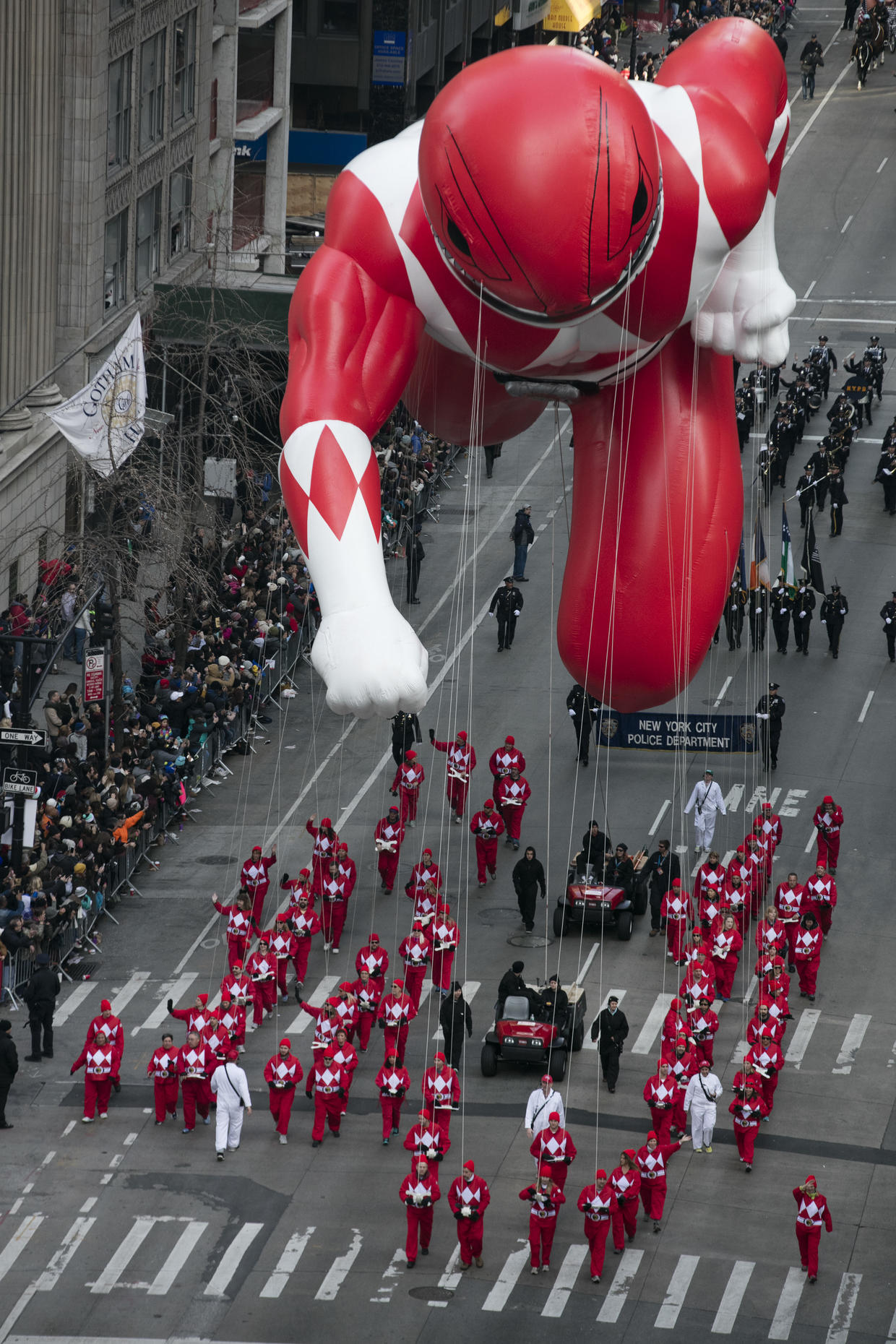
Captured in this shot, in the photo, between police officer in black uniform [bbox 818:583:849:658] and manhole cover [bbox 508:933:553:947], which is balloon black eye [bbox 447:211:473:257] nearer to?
manhole cover [bbox 508:933:553:947]

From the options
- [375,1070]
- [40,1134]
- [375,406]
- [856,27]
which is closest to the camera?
[375,406]

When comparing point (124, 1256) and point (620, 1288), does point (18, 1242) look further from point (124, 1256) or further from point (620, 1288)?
point (620, 1288)

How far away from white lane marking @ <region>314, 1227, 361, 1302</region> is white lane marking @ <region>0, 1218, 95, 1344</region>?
8.22 ft

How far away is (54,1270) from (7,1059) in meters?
3.02

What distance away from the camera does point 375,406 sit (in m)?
12.1

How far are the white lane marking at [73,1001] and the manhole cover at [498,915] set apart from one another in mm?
5461

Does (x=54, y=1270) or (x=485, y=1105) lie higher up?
(x=54, y=1270)

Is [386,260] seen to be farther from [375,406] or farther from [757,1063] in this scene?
[757,1063]

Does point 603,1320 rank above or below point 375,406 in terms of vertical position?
below

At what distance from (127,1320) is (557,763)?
56.3 feet

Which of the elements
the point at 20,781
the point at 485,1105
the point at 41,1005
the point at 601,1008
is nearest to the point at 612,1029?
the point at 485,1105

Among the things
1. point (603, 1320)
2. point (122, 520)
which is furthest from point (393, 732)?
point (603, 1320)

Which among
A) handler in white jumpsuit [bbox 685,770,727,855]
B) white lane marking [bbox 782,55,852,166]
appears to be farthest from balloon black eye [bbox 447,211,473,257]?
white lane marking [bbox 782,55,852,166]

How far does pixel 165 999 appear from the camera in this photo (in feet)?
98.0
